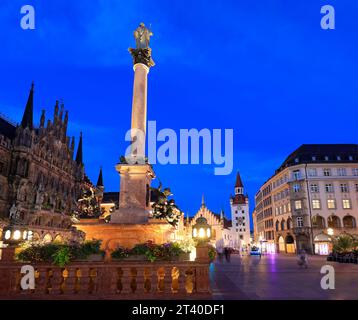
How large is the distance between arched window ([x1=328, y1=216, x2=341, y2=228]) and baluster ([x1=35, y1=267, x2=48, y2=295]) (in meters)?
59.2

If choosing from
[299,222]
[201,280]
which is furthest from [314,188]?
[201,280]

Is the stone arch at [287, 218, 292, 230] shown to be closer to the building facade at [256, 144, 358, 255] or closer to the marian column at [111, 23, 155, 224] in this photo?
the building facade at [256, 144, 358, 255]

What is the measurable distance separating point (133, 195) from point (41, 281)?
6.57 metres

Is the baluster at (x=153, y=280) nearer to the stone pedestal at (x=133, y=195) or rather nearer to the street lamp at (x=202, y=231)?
the stone pedestal at (x=133, y=195)

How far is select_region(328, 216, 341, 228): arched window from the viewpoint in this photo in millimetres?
57694

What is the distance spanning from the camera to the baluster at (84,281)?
943 cm

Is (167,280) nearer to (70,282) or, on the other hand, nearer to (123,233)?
(70,282)

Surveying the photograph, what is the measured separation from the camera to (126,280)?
950 centimetres

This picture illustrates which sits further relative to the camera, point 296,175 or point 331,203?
point 296,175

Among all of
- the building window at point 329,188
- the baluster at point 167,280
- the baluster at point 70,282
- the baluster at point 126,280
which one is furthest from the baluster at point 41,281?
the building window at point 329,188

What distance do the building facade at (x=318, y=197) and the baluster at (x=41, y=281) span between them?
56.4 meters

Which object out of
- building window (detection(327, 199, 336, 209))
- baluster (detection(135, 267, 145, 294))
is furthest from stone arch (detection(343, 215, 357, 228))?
baluster (detection(135, 267, 145, 294))

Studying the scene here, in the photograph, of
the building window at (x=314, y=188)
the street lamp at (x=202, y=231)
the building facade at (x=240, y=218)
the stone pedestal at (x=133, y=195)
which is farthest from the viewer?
the building facade at (x=240, y=218)
